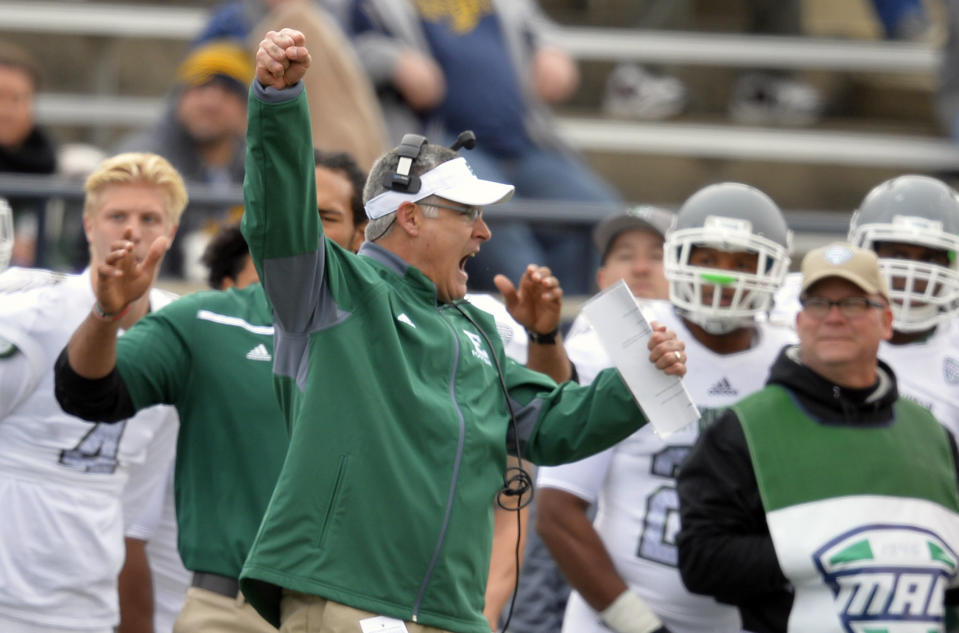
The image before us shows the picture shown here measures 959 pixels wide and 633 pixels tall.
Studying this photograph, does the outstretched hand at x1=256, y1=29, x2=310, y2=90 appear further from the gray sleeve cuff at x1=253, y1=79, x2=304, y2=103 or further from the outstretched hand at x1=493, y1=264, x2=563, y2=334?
the outstretched hand at x1=493, y1=264, x2=563, y2=334

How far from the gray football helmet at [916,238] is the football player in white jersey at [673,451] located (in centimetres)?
40

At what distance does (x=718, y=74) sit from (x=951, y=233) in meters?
6.24

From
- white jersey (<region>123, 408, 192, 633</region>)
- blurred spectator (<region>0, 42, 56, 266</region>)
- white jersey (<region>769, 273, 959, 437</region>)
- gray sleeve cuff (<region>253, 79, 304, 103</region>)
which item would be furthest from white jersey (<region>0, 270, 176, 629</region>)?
blurred spectator (<region>0, 42, 56, 266</region>)

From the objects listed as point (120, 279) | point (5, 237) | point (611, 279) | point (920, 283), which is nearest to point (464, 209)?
point (120, 279)

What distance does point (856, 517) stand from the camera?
4.19m

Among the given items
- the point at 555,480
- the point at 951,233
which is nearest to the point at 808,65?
the point at 951,233

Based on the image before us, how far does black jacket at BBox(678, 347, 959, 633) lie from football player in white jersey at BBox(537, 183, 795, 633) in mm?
315

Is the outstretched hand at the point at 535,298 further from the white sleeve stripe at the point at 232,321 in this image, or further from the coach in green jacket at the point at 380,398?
the white sleeve stripe at the point at 232,321

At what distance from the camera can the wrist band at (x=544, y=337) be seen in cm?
415

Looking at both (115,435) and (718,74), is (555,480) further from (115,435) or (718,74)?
(718,74)

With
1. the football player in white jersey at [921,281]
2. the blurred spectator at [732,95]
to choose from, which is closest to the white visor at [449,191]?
the football player in white jersey at [921,281]

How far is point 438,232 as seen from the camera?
12.0 ft

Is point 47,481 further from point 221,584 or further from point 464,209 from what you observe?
point 464,209

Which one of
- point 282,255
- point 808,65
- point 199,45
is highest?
point 808,65
